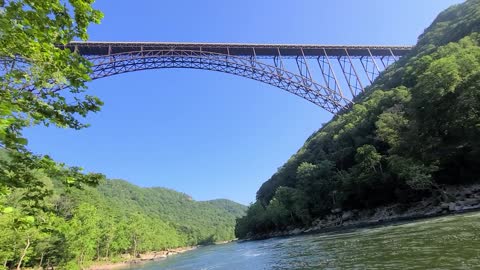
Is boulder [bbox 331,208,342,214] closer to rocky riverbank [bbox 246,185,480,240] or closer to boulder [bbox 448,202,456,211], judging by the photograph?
rocky riverbank [bbox 246,185,480,240]

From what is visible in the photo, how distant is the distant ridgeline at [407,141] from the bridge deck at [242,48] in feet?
24.0

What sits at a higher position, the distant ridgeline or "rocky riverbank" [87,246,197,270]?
the distant ridgeline

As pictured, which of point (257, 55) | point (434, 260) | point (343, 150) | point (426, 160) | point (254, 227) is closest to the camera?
point (434, 260)

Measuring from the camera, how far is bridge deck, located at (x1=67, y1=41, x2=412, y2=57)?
123 feet

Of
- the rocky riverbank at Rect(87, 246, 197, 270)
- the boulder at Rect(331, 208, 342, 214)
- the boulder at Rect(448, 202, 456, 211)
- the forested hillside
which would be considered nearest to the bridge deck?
the forested hillside

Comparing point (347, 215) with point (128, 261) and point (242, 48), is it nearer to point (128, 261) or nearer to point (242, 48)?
point (242, 48)

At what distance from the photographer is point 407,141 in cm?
3153

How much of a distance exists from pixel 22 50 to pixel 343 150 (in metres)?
48.8

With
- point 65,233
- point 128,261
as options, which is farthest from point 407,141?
point 128,261

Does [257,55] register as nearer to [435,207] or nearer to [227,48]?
[227,48]

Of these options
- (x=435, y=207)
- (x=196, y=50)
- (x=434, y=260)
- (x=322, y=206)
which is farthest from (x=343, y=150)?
(x=434, y=260)

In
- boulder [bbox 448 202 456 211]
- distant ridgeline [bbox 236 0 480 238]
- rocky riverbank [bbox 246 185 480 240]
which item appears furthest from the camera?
distant ridgeline [bbox 236 0 480 238]

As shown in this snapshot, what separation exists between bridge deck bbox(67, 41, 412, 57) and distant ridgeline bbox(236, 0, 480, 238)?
731 centimetres

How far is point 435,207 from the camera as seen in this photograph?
1107 inches
